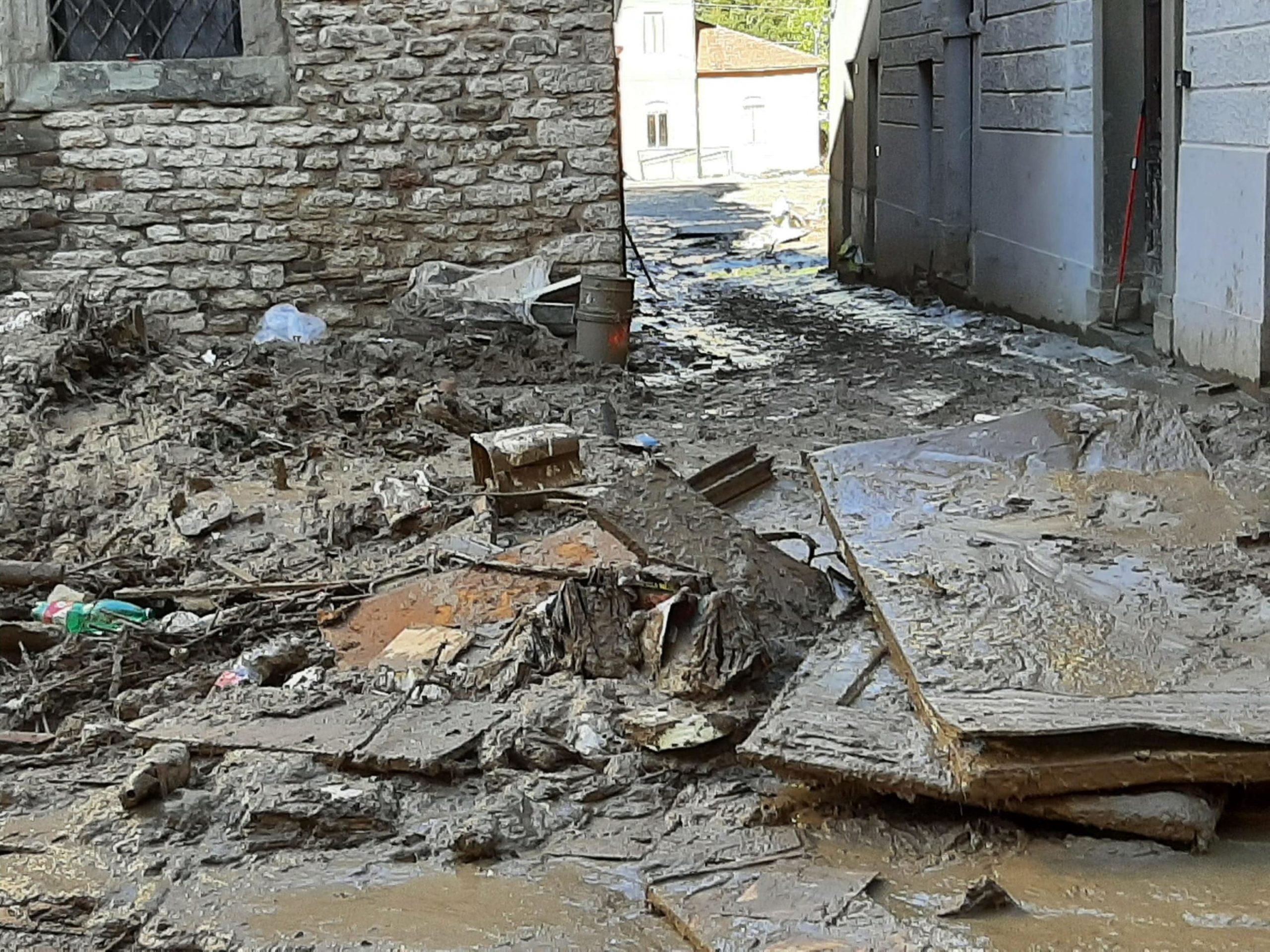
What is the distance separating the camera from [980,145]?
40.9ft

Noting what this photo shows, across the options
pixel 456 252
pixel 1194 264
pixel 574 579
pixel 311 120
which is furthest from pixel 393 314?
pixel 574 579

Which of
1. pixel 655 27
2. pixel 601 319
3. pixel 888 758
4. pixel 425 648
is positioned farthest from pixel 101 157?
pixel 655 27

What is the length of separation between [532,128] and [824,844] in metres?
7.20

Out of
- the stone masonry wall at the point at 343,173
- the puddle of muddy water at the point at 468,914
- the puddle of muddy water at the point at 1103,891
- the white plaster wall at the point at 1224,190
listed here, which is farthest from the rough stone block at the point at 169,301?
the puddle of muddy water at the point at 1103,891

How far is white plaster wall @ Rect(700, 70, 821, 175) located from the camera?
4509 cm

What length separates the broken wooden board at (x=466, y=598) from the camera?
4523 millimetres

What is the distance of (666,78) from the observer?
4509 centimetres

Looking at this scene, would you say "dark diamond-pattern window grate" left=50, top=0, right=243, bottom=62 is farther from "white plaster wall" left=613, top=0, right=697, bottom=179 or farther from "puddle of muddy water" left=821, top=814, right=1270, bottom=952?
"white plaster wall" left=613, top=0, right=697, bottom=179

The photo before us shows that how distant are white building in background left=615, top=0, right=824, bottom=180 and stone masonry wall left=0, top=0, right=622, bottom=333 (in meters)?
35.9

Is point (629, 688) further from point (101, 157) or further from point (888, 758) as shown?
point (101, 157)

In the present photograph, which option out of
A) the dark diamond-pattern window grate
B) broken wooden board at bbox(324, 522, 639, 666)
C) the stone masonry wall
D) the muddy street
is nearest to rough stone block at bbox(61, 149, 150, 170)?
the stone masonry wall

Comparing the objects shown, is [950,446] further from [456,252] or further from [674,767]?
[456,252]

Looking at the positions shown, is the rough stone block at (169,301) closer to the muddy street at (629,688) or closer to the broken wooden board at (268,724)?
the muddy street at (629,688)

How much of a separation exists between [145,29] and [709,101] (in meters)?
37.7
